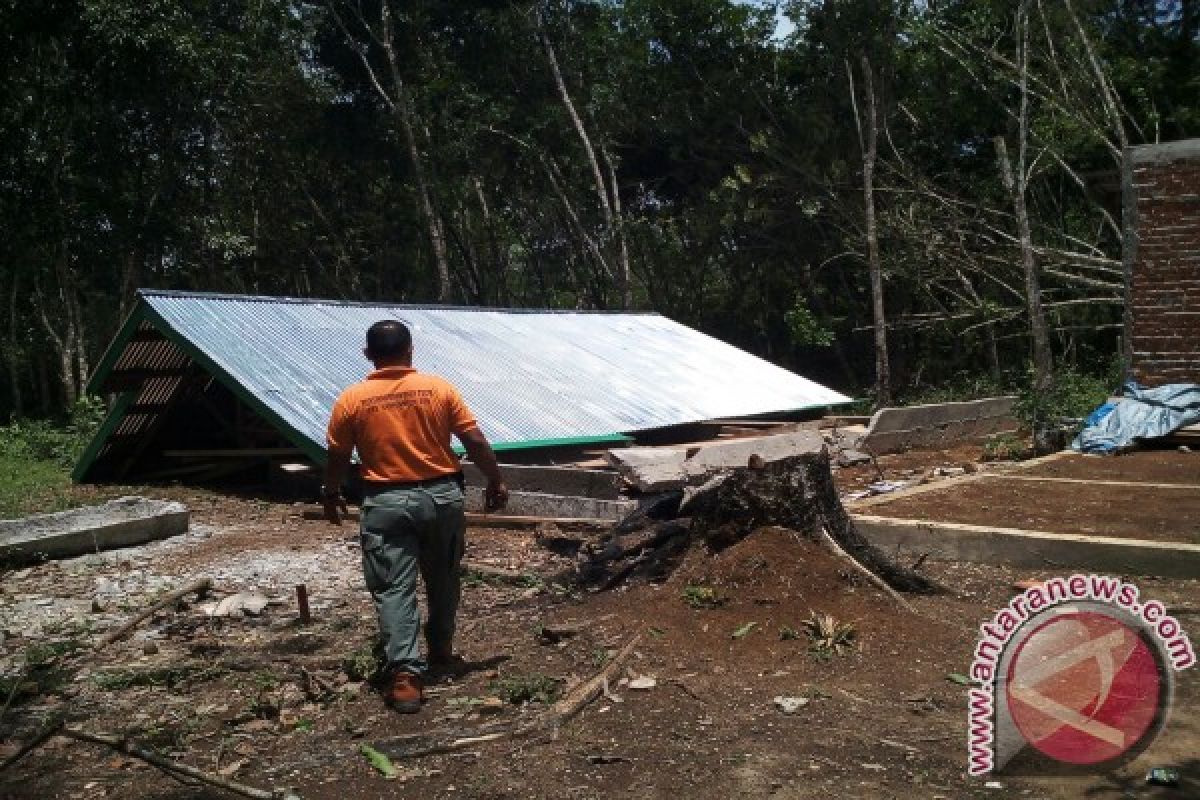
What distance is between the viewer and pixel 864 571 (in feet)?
18.6

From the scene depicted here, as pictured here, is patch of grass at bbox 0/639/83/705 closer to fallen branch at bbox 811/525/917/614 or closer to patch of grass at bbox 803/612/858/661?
patch of grass at bbox 803/612/858/661

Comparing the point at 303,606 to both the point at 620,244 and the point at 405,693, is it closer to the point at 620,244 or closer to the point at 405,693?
the point at 405,693

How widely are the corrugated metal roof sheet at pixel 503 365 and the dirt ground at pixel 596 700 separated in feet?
14.0

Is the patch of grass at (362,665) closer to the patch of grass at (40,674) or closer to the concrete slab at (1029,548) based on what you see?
the patch of grass at (40,674)

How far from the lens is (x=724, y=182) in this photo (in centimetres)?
2641

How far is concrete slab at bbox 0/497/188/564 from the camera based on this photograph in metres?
8.56

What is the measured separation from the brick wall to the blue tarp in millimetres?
575

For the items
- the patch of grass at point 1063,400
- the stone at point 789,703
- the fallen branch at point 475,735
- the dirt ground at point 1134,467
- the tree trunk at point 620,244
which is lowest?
the fallen branch at point 475,735

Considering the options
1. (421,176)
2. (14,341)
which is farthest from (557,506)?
(14,341)

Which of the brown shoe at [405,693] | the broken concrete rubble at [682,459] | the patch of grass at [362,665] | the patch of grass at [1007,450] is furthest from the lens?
the patch of grass at [1007,450]

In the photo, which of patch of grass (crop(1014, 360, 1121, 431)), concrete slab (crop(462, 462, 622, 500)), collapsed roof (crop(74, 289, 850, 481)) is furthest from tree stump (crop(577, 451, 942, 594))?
patch of grass (crop(1014, 360, 1121, 431))

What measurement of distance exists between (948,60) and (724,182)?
247 inches

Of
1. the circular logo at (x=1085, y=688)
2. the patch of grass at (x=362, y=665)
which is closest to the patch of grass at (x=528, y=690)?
the patch of grass at (x=362, y=665)

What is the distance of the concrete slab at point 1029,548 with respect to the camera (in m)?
6.30
